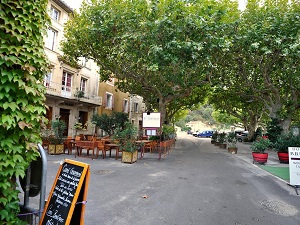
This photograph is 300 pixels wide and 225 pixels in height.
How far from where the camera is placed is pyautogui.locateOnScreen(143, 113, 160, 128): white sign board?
11305 mm

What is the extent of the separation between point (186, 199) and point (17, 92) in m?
4.48

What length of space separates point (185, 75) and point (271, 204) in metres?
9.21

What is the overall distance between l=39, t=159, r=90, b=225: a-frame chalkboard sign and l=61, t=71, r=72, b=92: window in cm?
1819

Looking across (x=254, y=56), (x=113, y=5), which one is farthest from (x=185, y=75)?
(x=113, y=5)

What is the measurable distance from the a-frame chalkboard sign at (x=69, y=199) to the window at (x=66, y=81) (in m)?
18.2

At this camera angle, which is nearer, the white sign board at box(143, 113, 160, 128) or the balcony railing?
the white sign board at box(143, 113, 160, 128)

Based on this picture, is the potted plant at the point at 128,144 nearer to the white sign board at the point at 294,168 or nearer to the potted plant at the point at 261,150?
the white sign board at the point at 294,168

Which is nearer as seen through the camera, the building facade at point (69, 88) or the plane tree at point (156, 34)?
the plane tree at point (156, 34)

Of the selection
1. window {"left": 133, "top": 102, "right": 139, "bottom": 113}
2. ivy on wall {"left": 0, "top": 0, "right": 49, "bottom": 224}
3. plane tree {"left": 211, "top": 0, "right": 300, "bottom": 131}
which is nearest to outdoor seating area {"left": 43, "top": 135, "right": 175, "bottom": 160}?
plane tree {"left": 211, "top": 0, "right": 300, "bottom": 131}

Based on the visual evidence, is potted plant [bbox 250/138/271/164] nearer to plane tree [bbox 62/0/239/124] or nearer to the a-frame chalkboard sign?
plane tree [bbox 62/0/239/124]

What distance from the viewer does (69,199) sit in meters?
2.84

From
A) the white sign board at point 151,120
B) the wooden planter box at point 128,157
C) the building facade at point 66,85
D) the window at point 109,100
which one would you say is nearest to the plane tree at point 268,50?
the white sign board at point 151,120

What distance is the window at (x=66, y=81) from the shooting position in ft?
65.7

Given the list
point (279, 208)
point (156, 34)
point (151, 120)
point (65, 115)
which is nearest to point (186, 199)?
point (279, 208)
